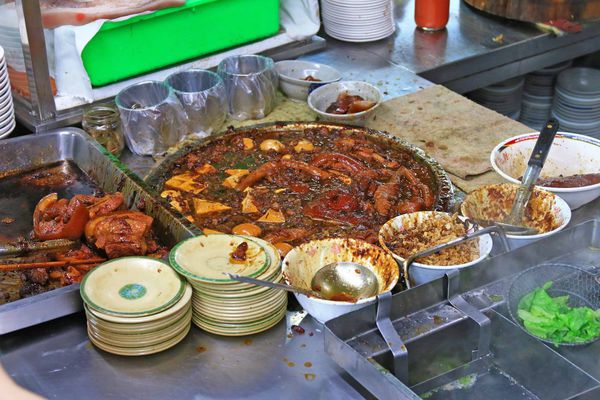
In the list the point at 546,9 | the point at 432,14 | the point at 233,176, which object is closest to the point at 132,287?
the point at 233,176

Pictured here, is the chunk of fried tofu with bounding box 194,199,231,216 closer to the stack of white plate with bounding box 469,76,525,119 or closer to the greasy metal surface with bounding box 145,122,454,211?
the greasy metal surface with bounding box 145,122,454,211

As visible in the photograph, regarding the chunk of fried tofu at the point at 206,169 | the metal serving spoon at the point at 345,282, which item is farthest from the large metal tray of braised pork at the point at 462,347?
the chunk of fried tofu at the point at 206,169

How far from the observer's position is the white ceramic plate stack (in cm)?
535

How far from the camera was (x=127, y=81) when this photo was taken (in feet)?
12.3

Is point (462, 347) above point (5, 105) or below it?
below

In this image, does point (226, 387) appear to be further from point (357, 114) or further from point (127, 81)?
point (127, 81)

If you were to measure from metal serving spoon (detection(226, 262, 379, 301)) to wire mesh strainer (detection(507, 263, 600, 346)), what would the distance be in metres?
0.43

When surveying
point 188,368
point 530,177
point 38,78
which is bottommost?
point 188,368

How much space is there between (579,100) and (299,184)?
2.71 metres

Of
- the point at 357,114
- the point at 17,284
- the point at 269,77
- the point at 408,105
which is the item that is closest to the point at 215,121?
the point at 269,77

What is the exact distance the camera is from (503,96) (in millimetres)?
5172

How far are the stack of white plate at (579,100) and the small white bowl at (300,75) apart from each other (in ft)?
6.34

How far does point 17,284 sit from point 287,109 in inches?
68.1

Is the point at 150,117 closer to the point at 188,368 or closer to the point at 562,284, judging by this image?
the point at 188,368
